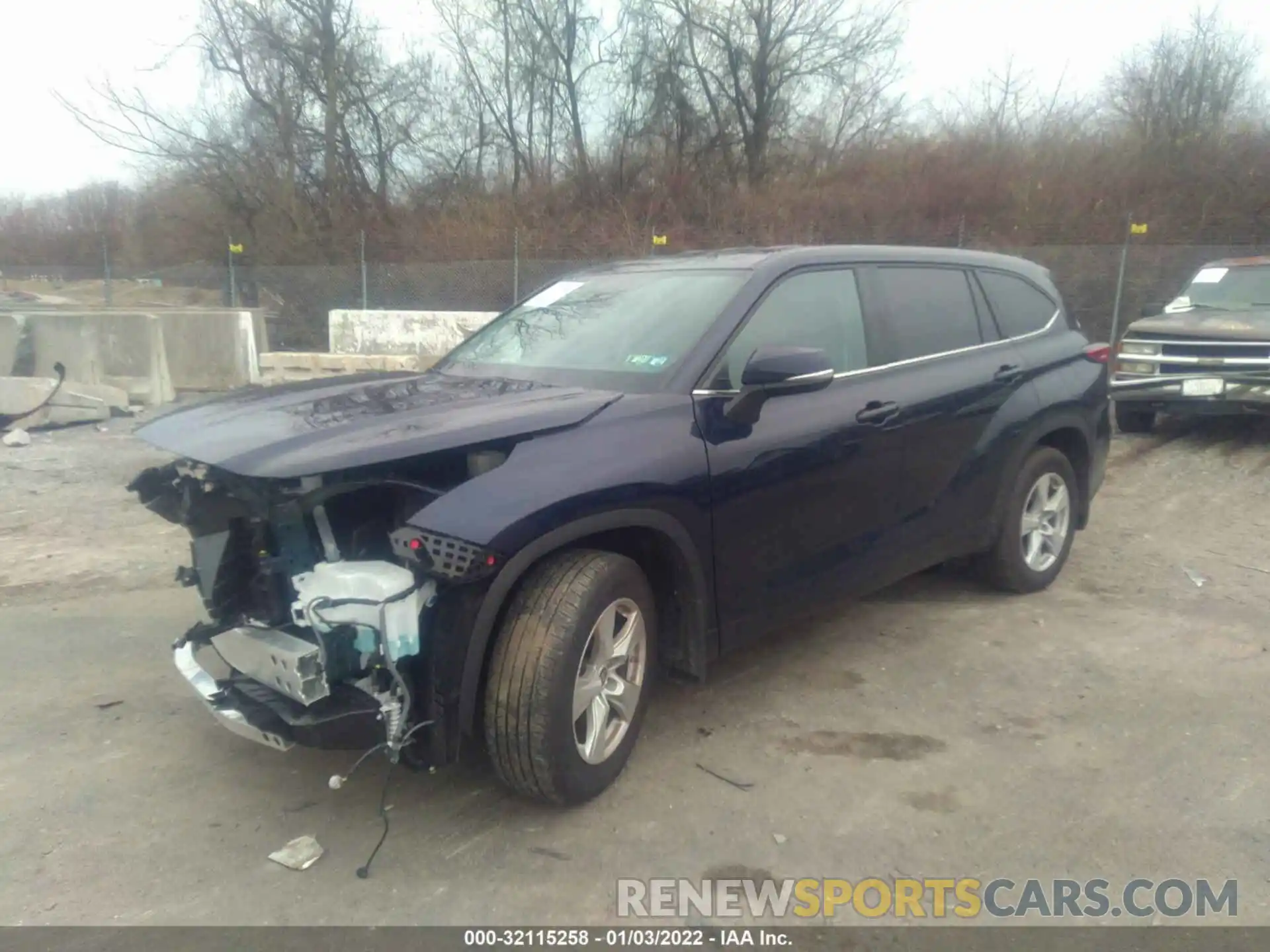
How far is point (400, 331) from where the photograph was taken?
1273 centimetres

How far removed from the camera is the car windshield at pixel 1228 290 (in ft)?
30.8

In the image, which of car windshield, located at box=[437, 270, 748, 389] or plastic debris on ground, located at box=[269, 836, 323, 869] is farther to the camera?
car windshield, located at box=[437, 270, 748, 389]

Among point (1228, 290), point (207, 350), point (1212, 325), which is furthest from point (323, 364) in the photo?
point (1228, 290)

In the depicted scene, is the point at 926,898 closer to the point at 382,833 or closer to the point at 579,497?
the point at 579,497

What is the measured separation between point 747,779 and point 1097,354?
11.8ft

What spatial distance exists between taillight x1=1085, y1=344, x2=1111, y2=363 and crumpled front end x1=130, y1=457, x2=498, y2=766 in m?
4.00

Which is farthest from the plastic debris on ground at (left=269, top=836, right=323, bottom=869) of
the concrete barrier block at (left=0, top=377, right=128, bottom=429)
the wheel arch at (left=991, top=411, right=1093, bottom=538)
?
the concrete barrier block at (left=0, top=377, right=128, bottom=429)

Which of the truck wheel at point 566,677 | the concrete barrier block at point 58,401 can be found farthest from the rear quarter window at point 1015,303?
the concrete barrier block at point 58,401

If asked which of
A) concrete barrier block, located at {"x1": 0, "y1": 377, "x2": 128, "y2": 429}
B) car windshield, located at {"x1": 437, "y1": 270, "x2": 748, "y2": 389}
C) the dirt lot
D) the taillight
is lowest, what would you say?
the dirt lot

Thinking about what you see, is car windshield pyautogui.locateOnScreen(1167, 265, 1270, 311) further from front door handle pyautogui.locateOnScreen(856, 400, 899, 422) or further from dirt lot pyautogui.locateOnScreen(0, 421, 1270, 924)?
front door handle pyautogui.locateOnScreen(856, 400, 899, 422)

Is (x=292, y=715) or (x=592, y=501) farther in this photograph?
(x=592, y=501)

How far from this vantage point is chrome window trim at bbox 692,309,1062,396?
3.58 metres

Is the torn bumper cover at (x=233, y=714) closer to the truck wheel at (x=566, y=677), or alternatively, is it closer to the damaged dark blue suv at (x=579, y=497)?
the damaged dark blue suv at (x=579, y=497)

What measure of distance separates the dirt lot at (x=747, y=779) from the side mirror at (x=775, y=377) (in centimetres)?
127
